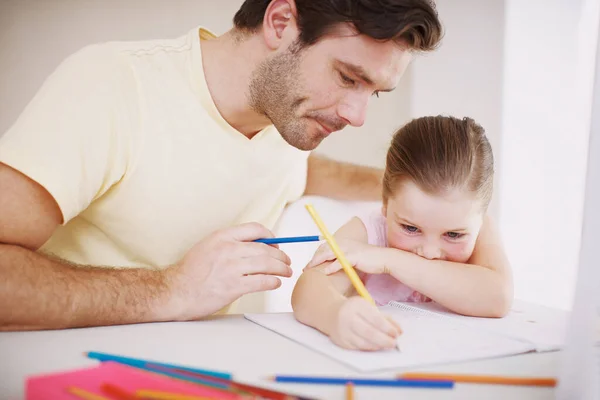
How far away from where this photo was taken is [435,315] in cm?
103

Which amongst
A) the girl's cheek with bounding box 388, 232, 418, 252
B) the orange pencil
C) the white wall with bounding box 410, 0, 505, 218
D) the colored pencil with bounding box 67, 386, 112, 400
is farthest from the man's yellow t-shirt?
the white wall with bounding box 410, 0, 505, 218

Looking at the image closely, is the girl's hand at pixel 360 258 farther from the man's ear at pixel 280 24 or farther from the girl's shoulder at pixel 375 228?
the man's ear at pixel 280 24

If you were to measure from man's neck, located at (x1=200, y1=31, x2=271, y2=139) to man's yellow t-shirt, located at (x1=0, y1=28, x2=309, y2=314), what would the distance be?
0.03 meters

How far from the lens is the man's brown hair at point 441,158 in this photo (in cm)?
108

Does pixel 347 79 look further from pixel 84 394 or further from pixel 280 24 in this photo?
pixel 84 394

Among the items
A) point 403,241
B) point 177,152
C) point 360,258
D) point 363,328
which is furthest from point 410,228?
point 177,152

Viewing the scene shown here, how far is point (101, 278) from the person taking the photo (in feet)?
3.24

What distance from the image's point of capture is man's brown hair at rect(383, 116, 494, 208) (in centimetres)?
108

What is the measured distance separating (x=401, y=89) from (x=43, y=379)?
A: 164 centimetres

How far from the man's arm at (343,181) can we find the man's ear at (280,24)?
427mm

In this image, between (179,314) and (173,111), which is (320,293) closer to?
(179,314)

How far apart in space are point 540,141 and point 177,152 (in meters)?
1.16

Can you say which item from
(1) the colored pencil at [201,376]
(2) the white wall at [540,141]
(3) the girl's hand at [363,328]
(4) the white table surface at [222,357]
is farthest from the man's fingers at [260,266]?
(2) the white wall at [540,141]

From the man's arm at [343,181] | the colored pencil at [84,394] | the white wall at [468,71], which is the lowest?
the colored pencil at [84,394]
